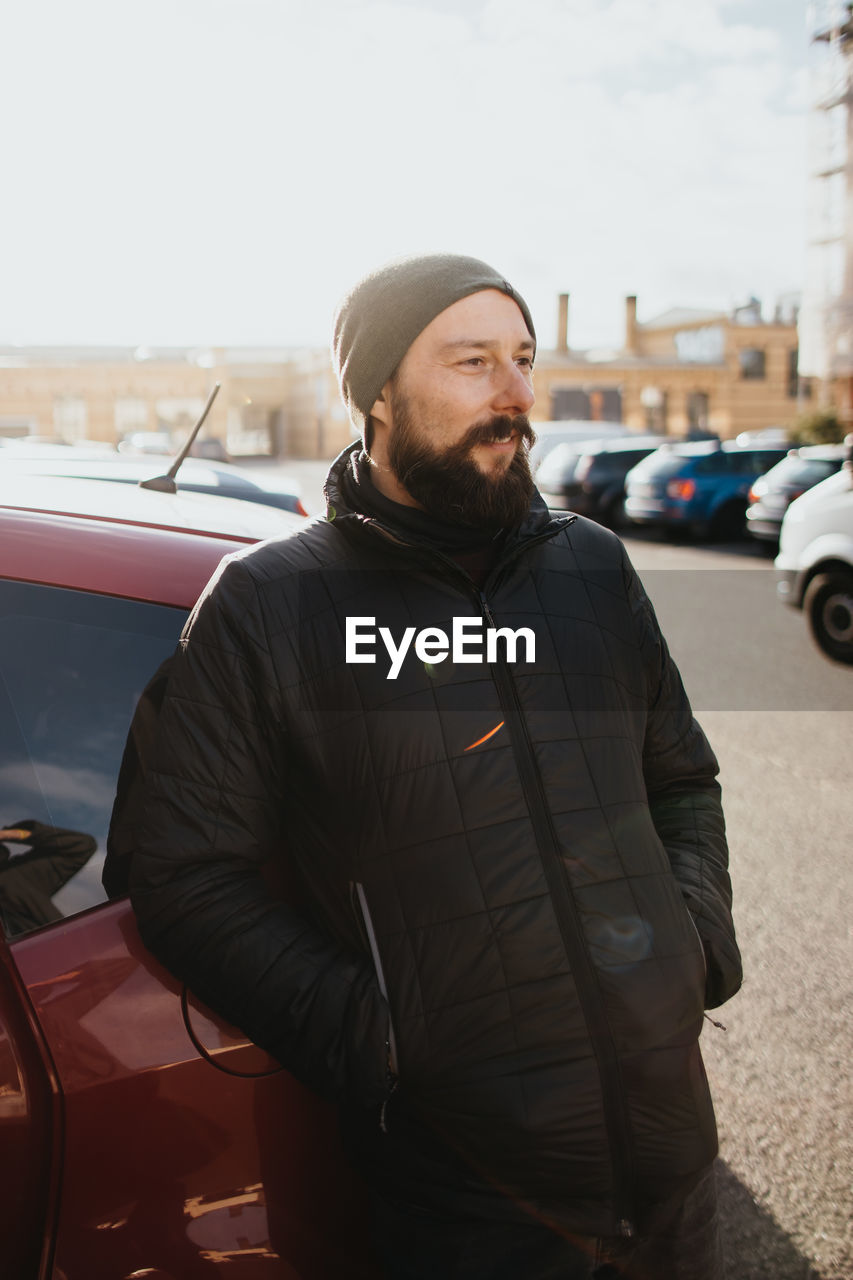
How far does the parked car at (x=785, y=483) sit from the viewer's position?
14.0 meters

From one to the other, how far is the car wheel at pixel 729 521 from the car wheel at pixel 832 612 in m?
8.89

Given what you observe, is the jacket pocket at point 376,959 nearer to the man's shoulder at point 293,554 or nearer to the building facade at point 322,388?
the man's shoulder at point 293,554

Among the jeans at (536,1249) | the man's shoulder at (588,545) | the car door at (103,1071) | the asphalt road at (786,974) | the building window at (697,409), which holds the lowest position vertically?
the building window at (697,409)

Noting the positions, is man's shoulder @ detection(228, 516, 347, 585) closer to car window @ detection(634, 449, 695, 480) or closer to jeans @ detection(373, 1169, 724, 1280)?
jeans @ detection(373, 1169, 724, 1280)

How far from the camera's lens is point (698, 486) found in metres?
17.0

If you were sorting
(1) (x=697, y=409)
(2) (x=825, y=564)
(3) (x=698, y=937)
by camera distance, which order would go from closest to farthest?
1. (3) (x=698, y=937)
2. (2) (x=825, y=564)
3. (1) (x=697, y=409)

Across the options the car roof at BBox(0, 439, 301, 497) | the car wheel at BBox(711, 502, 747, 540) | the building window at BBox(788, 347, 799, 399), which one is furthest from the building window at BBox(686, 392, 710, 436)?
the car roof at BBox(0, 439, 301, 497)

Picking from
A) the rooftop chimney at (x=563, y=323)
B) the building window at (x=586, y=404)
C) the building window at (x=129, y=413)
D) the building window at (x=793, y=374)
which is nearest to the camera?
the building window at (x=586, y=404)

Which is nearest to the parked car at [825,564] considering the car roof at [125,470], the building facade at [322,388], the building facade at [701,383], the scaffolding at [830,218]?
the car roof at [125,470]

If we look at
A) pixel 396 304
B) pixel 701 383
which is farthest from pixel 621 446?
pixel 701 383

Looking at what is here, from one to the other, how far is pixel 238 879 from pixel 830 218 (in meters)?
46.2

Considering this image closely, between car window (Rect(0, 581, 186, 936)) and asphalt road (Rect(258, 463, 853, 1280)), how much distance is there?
1666 millimetres

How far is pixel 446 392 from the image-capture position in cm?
172

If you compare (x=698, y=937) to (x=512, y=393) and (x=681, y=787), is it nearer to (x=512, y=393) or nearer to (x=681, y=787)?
(x=681, y=787)
